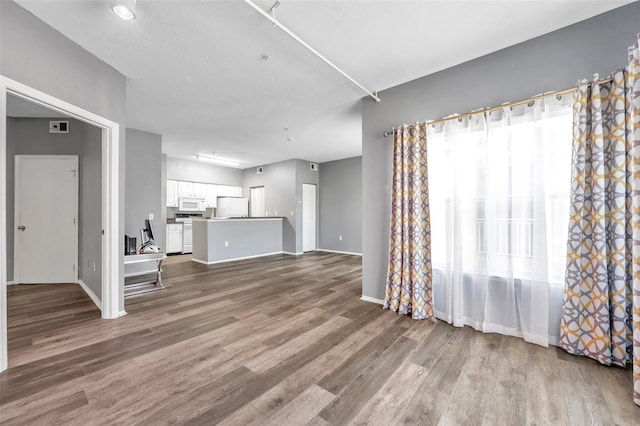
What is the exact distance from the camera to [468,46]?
2.29 meters

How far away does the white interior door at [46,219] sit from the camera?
3.88m

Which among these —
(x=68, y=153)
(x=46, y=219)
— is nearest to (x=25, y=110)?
(x=68, y=153)

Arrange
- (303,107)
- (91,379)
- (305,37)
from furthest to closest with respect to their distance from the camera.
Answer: (303,107) < (305,37) < (91,379)

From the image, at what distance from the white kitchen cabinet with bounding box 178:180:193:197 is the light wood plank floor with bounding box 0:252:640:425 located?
179 inches

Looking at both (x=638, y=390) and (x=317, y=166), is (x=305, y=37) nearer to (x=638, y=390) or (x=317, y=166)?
(x=638, y=390)

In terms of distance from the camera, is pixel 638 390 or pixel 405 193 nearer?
pixel 638 390

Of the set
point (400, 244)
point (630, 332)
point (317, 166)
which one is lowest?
point (630, 332)

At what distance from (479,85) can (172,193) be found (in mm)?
7308

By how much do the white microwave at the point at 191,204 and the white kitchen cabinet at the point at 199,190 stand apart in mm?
121

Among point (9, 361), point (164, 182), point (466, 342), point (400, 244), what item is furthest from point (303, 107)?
point (164, 182)

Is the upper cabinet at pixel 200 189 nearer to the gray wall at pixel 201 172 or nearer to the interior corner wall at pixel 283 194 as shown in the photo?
the gray wall at pixel 201 172

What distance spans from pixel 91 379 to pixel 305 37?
3.04 meters

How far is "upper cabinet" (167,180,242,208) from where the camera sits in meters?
6.99

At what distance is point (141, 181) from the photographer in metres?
4.49
